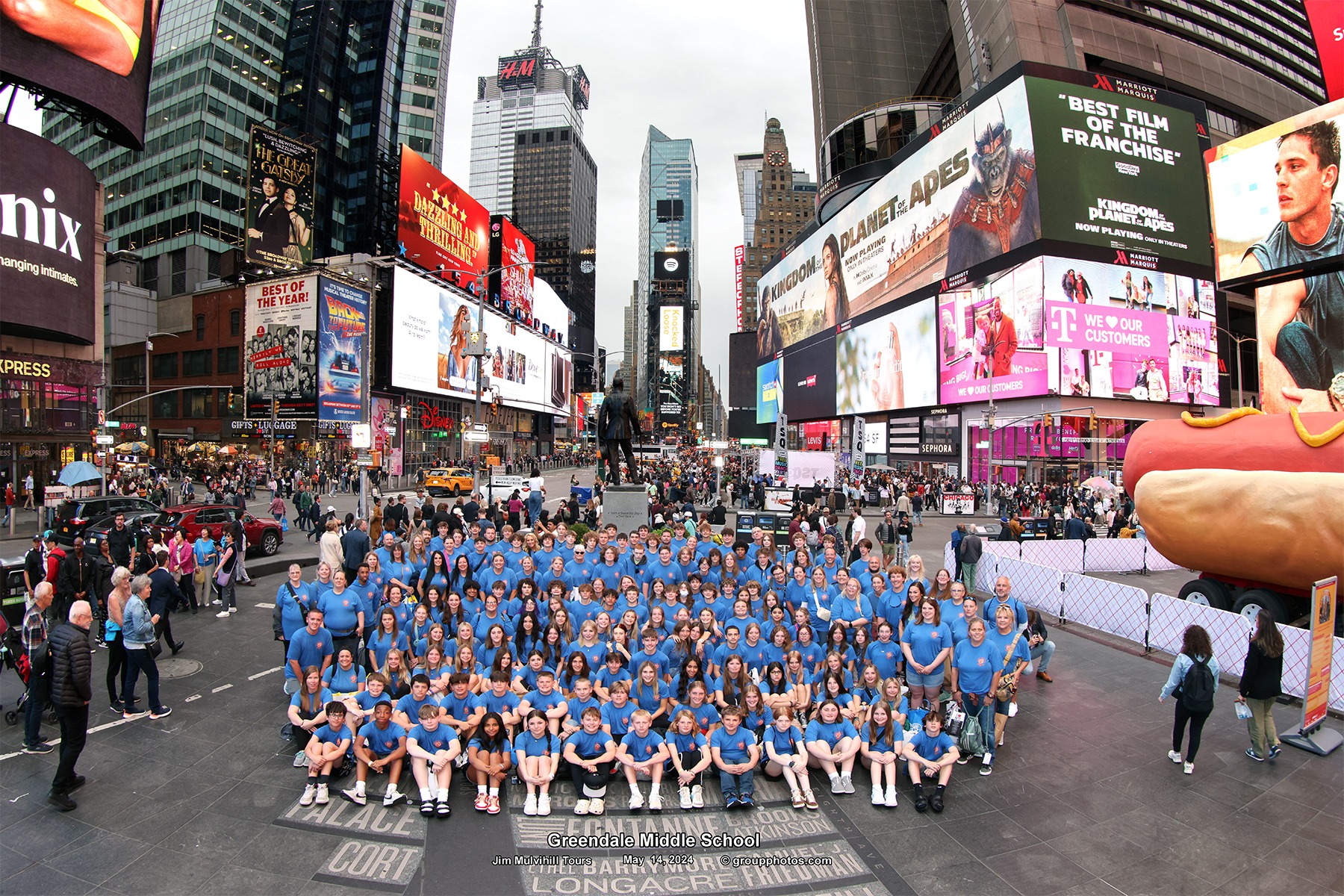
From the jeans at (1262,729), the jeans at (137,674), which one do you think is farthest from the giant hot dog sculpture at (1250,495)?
the jeans at (137,674)

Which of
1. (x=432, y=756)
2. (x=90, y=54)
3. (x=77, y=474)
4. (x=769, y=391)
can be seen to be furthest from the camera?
(x=769, y=391)

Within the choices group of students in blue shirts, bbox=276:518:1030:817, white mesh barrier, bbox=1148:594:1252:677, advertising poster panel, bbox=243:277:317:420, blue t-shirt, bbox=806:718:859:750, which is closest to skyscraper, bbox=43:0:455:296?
advertising poster panel, bbox=243:277:317:420

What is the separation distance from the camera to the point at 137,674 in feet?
25.7

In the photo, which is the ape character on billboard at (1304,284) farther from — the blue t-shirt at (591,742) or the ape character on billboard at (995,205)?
the blue t-shirt at (591,742)

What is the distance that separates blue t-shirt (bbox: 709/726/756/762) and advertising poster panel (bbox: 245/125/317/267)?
155 ft

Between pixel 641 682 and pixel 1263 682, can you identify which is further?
pixel 641 682

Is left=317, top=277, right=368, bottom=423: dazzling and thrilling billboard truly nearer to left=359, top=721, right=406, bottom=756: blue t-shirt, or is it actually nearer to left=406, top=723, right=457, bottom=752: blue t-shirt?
left=359, top=721, right=406, bottom=756: blue t-shirt

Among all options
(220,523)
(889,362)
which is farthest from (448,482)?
(889,362)

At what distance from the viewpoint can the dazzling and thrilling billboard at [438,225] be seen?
51.5 m

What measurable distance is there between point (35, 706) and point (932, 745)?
30.9 ft

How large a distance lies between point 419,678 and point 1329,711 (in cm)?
1124

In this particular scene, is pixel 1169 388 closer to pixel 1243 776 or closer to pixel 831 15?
pixel 1243 776

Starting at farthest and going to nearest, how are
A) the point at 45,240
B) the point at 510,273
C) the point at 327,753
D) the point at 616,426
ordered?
the point at 510,273
the point at 45,240
the point at 616,426
the point at 327,753

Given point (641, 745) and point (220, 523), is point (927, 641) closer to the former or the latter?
point (641, 745)
